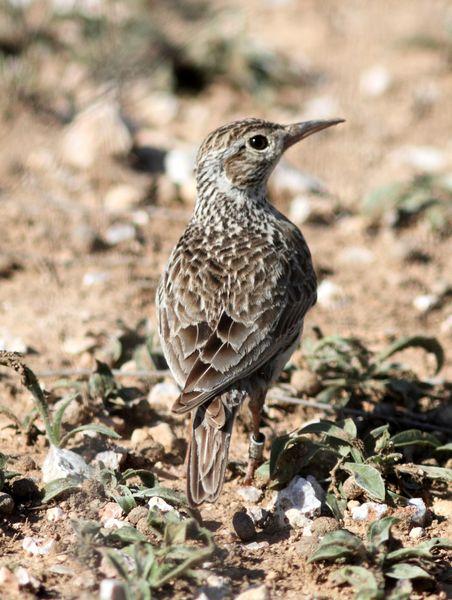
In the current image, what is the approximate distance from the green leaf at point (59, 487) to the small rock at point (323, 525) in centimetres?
110

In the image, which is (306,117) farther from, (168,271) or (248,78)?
(168,271)

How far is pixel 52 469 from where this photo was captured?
197 inches

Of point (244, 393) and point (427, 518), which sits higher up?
point (244, 393)

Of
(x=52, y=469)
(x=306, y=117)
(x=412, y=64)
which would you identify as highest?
(x=412, y=64)

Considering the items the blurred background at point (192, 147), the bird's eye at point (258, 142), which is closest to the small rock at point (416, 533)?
the blurred background at point (192, 147)

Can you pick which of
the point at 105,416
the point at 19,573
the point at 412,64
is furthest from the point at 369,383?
the point at 412,64

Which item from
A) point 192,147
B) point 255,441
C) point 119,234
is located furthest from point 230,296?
point 192,147

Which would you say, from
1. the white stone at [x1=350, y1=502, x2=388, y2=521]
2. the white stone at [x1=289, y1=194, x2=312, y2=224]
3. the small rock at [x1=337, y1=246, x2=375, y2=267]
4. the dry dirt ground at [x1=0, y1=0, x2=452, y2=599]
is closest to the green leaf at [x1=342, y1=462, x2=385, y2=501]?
the white stone at [x1=350, y1=502, x2=388, y2=521]

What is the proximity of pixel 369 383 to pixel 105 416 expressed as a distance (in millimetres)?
1534

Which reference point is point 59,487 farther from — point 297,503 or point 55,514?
point 297,503

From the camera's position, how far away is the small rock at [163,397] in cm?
595

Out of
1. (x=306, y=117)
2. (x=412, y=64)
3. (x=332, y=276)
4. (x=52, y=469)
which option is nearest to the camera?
(x=52, y=469)

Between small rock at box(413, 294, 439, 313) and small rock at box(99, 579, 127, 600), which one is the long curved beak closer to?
small rock at box(413, 294, 439, 313)

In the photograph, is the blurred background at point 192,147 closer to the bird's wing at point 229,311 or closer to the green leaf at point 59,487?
the bird's wing at point 229,311
